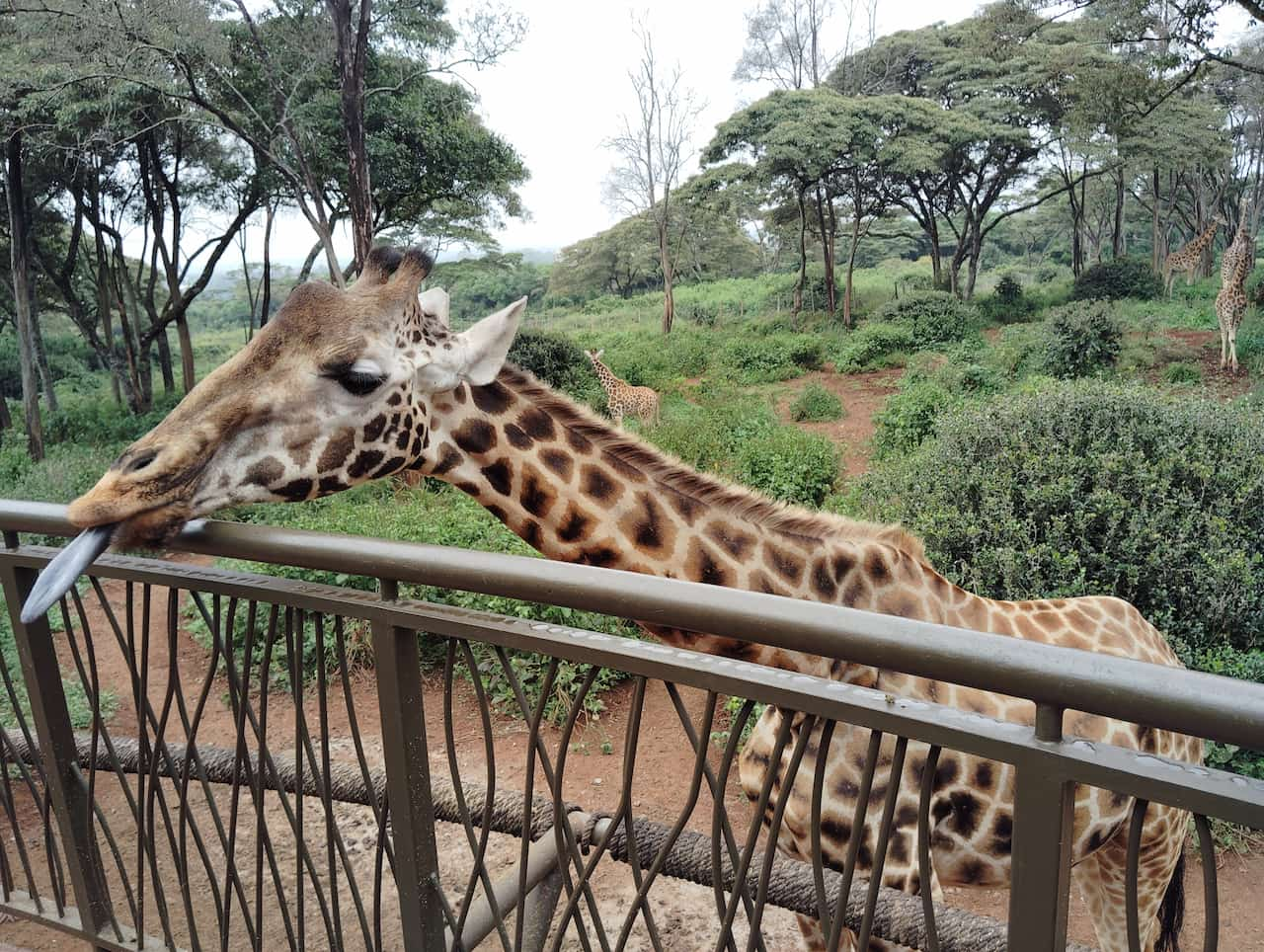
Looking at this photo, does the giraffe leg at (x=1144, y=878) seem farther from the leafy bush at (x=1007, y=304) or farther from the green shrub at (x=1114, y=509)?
the leafy bush at (x=1007, y=304)

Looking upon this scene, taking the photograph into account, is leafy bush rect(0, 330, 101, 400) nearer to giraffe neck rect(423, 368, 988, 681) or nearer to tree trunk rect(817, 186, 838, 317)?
tree trunk rect(817, 186, 838, 317)

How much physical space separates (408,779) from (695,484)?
985 millimetres

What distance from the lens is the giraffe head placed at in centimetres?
157

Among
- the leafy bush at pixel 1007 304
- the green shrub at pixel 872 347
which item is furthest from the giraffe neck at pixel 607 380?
the leafy bush at pixel 1007 304

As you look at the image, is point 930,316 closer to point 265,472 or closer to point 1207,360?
point 1207,360

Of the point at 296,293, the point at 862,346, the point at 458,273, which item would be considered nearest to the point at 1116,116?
the point at 862,346

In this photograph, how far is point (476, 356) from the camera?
202 centimetres

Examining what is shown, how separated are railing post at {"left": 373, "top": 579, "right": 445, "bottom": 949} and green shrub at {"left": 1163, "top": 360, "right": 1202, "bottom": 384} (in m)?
11.3

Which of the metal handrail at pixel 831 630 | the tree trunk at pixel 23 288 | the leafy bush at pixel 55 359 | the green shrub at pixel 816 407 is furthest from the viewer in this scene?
the leafy bush at pixel 55 359

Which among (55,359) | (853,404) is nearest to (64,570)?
(853,404)

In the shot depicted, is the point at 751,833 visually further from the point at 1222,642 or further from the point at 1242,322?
the point at 1242,322

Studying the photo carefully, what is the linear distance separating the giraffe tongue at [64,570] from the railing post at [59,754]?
19.4 inches

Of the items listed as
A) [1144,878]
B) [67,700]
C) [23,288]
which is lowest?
[67,700]

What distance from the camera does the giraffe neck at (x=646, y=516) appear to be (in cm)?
197
